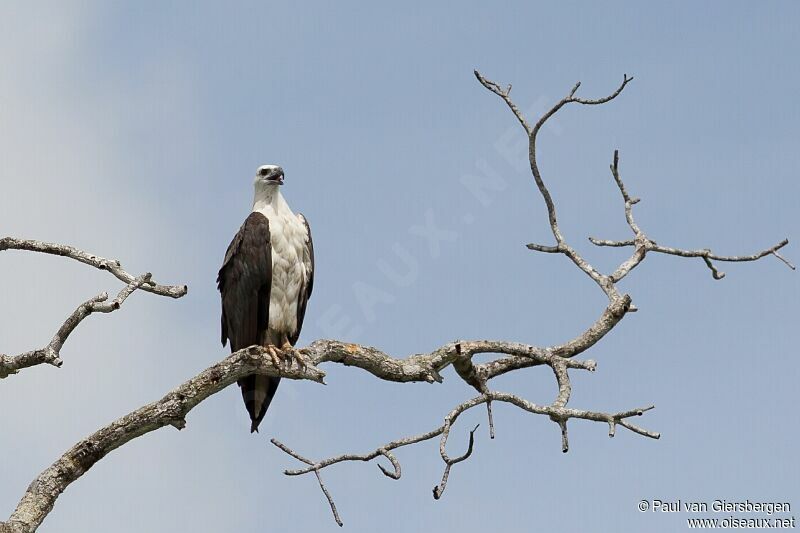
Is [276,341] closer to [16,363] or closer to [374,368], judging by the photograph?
[374,368]

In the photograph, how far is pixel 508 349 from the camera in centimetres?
701

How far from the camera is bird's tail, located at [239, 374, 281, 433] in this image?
7949mm

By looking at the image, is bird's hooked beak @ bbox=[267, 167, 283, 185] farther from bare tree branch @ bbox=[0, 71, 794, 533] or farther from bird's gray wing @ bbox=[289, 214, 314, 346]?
bare tree branch @ bbox=[0, 71, 794, 533]

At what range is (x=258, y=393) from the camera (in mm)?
7949

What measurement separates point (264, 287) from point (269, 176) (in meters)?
1.16

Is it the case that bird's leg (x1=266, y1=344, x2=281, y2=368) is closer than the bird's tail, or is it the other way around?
bird's leg (x1=266, y1=344, x2=281, y2=368)

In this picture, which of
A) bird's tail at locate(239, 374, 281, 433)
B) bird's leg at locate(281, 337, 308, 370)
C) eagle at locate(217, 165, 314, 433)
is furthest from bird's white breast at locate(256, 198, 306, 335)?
bird's leg at locate(281, 337, 308, 370)

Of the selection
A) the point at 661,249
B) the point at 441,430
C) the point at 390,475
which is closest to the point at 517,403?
the point at 441,430

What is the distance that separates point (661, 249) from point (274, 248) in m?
2.99

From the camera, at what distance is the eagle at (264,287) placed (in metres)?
7.95

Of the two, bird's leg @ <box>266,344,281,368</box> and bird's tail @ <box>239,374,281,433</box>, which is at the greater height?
bird's tail @ <box>239,374,281,433</box>

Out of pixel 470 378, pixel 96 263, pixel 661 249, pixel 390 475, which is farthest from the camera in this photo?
pixel 661 249

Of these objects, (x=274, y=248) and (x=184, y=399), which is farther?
(x=274, y=248)

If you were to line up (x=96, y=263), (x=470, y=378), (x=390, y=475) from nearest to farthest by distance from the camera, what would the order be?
1. (x=390, y=475)
2. (x=96, y=263)
3. (x=470, y=378)
